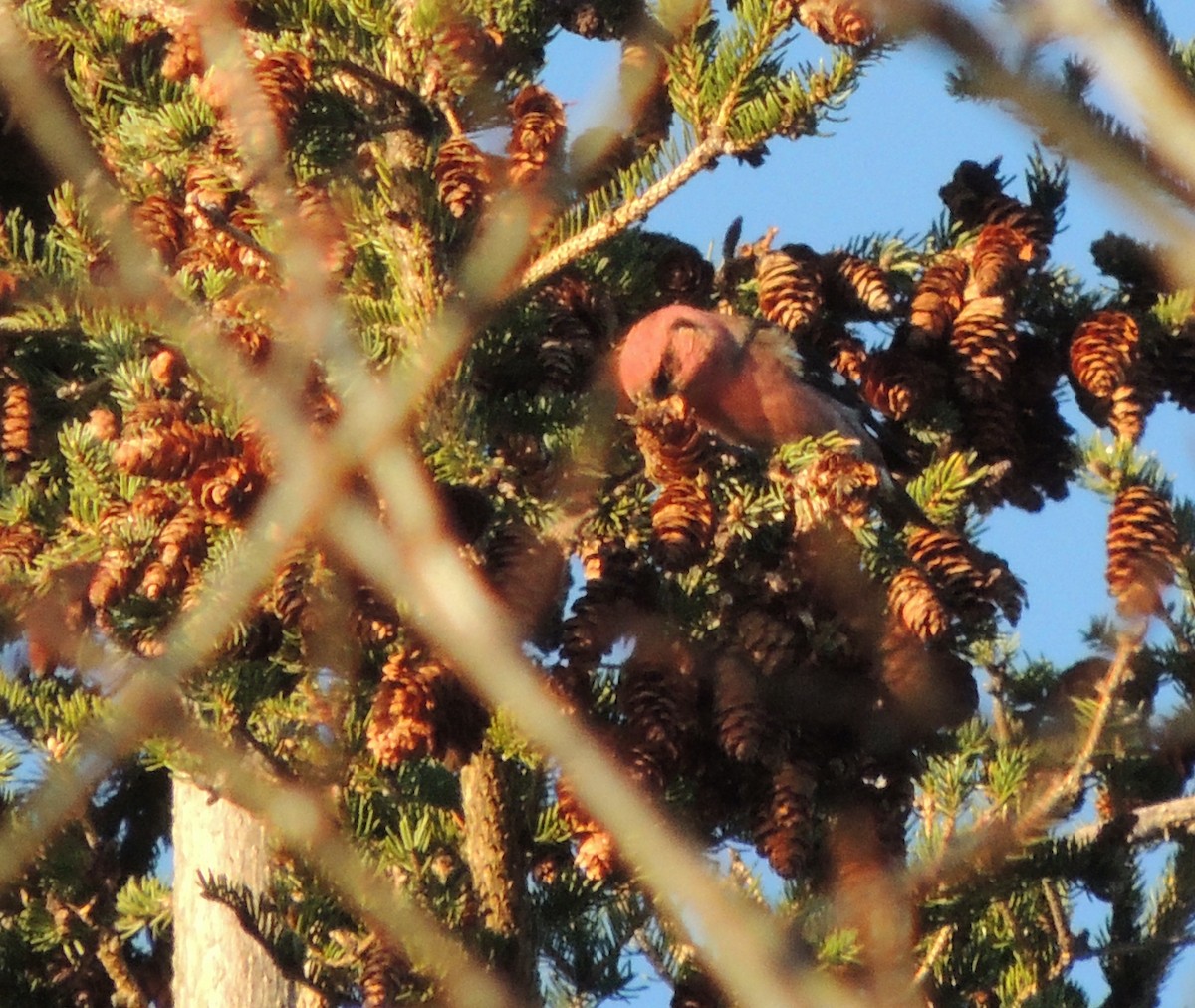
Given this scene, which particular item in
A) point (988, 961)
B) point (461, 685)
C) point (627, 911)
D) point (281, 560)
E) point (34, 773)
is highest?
point (34, 773)

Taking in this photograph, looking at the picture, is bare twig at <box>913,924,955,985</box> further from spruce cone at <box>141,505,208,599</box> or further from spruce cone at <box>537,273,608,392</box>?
spruce cone at <box>141,505,208,599</box>

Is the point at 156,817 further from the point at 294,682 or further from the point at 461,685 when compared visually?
the point at 461,685

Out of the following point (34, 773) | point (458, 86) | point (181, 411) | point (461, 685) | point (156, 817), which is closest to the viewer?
point (461, 685)

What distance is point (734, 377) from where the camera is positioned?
120 inches

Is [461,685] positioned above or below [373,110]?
below

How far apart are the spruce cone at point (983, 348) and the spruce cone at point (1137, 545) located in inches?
18.9

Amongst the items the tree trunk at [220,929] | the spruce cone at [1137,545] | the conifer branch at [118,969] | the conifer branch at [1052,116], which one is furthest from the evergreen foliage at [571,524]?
the conifer branch at [1052,116]

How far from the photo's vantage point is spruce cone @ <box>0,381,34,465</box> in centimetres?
256

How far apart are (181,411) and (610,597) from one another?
1.81 feet

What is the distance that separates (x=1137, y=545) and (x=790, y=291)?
27.3 inches

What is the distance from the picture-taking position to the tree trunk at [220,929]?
278cm

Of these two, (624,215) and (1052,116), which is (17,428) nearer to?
(624,215)

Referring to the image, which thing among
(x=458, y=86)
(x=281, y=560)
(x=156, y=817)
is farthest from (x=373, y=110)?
(x=156, y=817)

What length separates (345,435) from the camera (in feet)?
4.59
